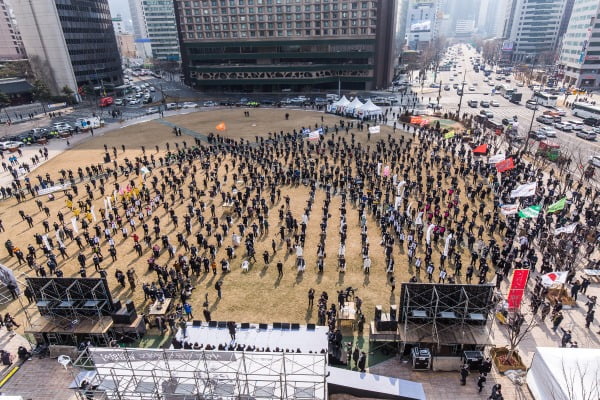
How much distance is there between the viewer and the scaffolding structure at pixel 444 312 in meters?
15.6

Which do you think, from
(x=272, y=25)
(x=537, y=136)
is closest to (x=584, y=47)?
(x=537, y=136)

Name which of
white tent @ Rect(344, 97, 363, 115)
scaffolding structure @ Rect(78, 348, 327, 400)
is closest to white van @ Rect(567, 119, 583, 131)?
white tent @ Rect(344, 97, 363, 115)

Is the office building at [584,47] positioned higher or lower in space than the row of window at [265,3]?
lower

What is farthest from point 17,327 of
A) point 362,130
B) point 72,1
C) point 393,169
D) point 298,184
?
point 72,1

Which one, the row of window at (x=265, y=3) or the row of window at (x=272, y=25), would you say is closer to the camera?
the row of window at (x=265, y=3)

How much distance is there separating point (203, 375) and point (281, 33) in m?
81.8

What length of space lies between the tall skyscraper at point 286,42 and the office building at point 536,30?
3220 inches

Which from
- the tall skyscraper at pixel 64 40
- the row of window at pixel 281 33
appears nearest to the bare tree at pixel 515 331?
the row of window at pixel 281 33

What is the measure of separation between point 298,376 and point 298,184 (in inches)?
910

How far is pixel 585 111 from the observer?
57000mm

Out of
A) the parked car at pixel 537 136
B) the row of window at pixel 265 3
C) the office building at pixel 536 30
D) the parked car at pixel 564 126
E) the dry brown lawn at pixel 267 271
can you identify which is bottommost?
the parked car at pixel 564 126

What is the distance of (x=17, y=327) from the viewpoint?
61.3 feet

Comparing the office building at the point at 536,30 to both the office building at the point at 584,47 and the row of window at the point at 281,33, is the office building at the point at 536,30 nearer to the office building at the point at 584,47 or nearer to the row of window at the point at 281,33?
the office building at the point at 584,47

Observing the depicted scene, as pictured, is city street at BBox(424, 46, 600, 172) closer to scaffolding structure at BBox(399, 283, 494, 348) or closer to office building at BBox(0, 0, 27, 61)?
scaffolding structure at BBox(399, 283, 494, 348)
